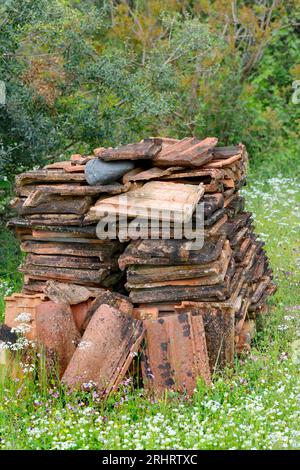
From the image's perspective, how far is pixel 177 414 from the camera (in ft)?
17.2

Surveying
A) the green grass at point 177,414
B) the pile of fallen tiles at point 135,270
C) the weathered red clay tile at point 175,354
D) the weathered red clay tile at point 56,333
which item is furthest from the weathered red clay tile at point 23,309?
the weathered red clay tile at point 175,354

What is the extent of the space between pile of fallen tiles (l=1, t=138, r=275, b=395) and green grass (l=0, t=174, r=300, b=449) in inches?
5.7

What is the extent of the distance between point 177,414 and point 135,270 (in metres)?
1.28

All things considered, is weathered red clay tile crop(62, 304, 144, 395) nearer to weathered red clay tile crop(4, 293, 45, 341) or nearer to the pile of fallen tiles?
the pile of fallen tiles

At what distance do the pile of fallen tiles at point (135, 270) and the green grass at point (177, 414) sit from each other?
0.48 feet

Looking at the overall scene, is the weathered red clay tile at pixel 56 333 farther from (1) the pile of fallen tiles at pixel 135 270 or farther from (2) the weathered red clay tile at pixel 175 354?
(2) the weathered red clay tile at pixel 175 354

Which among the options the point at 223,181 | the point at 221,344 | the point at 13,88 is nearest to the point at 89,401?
the point at 221,344

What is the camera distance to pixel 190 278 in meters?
6.11

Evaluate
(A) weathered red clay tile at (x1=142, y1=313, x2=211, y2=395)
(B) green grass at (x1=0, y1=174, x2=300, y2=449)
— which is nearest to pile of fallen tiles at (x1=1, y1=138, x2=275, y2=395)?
(A) weathered red clay tile at (x1=142, y1=313, x2=211, y2=395)

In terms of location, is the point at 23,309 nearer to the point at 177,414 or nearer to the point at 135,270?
the point at 135,270

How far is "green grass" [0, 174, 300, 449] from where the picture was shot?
4.92m

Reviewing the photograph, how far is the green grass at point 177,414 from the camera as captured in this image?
4918 mm
